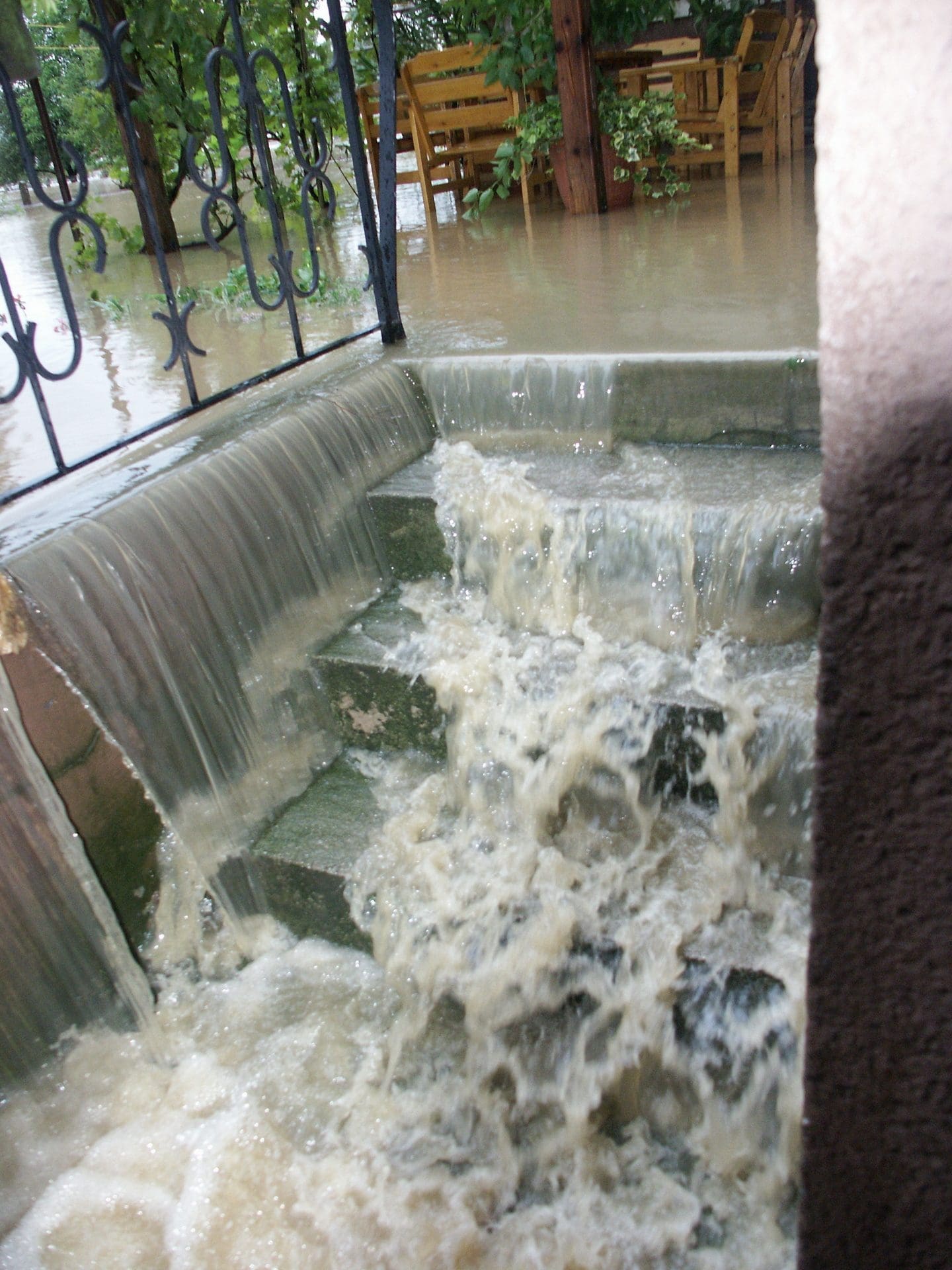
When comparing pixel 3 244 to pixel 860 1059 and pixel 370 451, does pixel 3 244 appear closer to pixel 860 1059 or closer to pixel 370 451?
pixel 370 451

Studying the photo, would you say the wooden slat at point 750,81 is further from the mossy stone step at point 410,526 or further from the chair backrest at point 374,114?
the mossy stone step at point 410,526

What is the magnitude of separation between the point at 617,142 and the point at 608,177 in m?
0.26

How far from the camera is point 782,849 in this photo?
85.7 inches

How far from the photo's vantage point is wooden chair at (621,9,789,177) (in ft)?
23.4

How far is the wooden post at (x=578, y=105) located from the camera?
600 cm

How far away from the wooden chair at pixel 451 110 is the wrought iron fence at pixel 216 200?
4017mm

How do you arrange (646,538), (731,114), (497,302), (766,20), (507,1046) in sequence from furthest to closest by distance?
(766,20) < (731,114) < (497,302) < (646,538) < (507,1046)

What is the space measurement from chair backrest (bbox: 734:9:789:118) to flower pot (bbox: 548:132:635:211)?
1.46 metres

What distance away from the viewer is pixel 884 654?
724 millimetres

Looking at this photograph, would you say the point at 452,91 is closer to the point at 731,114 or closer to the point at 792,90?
the point at 731,114

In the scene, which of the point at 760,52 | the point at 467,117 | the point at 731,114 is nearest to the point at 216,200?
the point at 467,117

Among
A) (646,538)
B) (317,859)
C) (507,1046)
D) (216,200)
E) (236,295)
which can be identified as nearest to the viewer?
(507,1046)

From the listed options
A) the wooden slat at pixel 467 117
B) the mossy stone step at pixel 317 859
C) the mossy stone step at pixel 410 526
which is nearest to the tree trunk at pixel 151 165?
the wooden slat at pixel 467 117

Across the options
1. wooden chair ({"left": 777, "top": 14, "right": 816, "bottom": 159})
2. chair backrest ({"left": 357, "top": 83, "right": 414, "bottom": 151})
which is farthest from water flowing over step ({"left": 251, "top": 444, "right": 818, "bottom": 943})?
wooden chair ({"left": 777, "top": 14, "right": 816, "bottom": 159})
